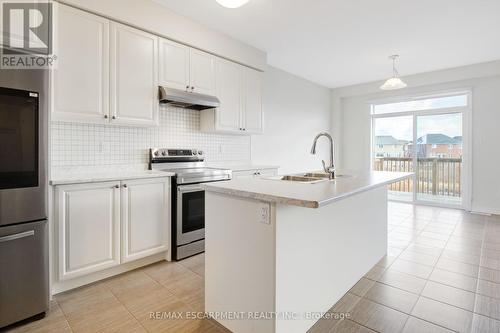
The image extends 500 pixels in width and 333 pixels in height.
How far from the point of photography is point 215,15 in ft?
9.85

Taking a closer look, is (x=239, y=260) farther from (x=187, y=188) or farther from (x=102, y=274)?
(x=102, y=274)

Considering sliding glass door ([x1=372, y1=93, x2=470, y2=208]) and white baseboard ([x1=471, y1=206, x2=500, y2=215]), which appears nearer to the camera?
white baseboard ([x1=471, y1=206, x2=500, y2=215])

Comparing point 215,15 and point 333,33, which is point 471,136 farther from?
point 215,15

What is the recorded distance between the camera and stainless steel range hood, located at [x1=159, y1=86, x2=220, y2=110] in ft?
9.07

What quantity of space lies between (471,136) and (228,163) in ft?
14.7

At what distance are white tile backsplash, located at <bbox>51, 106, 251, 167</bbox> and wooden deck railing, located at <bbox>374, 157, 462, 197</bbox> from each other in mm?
4126

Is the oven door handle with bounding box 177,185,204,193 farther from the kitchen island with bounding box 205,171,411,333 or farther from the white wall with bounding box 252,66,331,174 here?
the white wall with bounding box 252,66,331,174

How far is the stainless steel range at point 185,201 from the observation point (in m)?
2.73

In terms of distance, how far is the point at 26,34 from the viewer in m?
1.75

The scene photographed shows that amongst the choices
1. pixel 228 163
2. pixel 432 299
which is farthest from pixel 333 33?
pixel 432 299

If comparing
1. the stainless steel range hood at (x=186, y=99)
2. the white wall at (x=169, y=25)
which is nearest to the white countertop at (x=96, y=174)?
→ the stainless steel range hood at (x=186, y=99)

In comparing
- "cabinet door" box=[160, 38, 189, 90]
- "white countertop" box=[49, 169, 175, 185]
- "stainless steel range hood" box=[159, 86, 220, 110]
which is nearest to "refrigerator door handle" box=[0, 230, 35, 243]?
"white countertop" box=[49, 169, 175, 185]

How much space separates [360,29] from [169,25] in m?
2.32

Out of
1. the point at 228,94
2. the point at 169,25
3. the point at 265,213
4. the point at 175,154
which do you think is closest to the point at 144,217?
the point at 175,154
